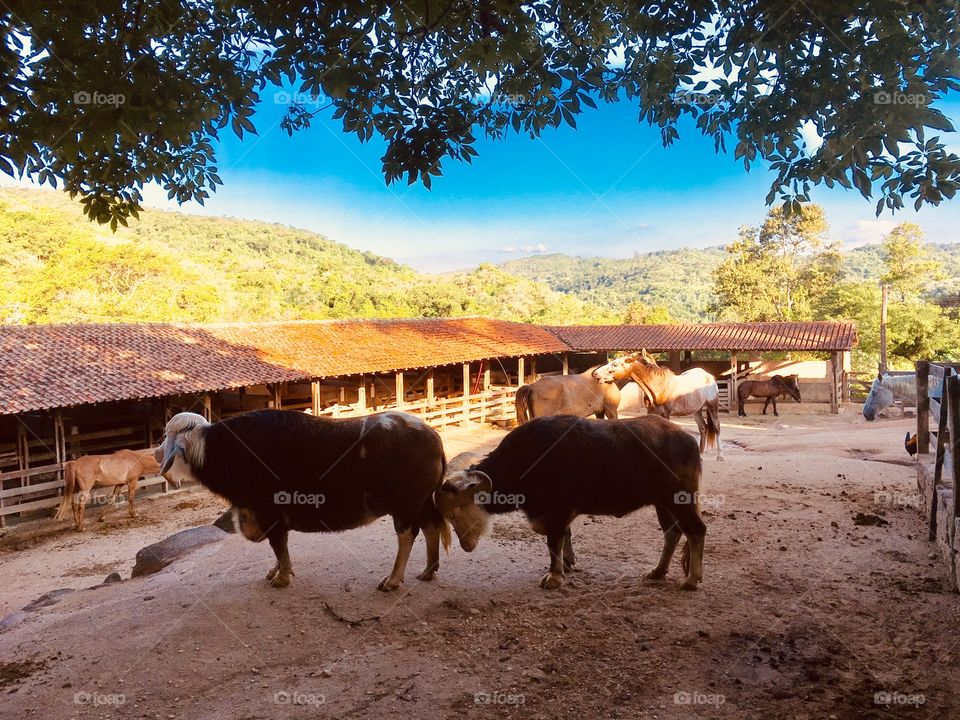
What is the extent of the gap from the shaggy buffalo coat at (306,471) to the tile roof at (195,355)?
808 cm

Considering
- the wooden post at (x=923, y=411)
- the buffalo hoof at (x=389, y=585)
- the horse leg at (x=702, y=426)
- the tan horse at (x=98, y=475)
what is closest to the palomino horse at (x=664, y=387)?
the horse leg at (x=702, y=426)

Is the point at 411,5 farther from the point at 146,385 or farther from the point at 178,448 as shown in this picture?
the point at 146,385

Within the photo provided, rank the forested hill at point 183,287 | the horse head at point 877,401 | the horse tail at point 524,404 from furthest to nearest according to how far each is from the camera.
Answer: the forested hill at point 183,287
the horse head at point 877,401
the horse tail at point 524,404

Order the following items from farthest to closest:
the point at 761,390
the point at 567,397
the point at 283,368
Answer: the point at 761,390, the point at 283,368, the point at 567,397

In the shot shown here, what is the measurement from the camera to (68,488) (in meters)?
11.6

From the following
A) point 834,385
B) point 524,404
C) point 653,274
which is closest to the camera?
point 524,404

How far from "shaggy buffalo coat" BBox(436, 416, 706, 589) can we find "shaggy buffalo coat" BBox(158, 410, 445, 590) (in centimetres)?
35

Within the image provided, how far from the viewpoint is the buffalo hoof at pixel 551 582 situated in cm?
482

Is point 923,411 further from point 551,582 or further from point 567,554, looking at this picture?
point 551,582

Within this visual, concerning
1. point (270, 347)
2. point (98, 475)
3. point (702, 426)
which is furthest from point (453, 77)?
point (270, 347)

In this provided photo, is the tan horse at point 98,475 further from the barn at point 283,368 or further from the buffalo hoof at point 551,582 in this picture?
the buffalo hoof at point 551,582

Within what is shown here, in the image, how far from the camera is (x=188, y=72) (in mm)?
3965

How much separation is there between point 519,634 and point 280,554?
2016 millimetres

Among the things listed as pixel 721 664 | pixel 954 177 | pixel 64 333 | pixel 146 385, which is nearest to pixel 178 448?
pixel 721 664
